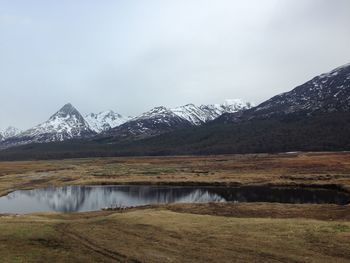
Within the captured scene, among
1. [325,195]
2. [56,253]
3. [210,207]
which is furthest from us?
[325,195]

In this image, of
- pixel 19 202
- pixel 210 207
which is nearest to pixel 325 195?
pixel 210 207

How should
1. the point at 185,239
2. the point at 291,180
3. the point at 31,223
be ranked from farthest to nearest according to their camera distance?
1. the point at 291,180
2. the point at 31,223
3. the point at 185,239

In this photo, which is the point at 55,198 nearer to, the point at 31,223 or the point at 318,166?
the point at 31,223

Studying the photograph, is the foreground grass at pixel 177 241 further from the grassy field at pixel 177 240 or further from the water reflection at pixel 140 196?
the water reflection at pixel 140 196

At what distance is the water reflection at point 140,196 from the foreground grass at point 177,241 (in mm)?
32309

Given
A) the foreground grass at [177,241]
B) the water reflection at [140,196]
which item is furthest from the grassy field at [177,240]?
the water reflection at [140,196]

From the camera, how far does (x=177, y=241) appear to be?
106ft

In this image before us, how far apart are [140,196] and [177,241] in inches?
2081

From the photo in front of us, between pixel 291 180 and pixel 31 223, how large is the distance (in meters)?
68.2

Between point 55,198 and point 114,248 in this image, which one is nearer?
point 114,248

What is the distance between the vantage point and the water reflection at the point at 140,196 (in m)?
72.6

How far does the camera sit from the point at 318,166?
13138cm

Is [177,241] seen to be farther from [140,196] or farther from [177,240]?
[140,196]

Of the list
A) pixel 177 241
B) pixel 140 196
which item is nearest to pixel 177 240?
pixel 177 241
